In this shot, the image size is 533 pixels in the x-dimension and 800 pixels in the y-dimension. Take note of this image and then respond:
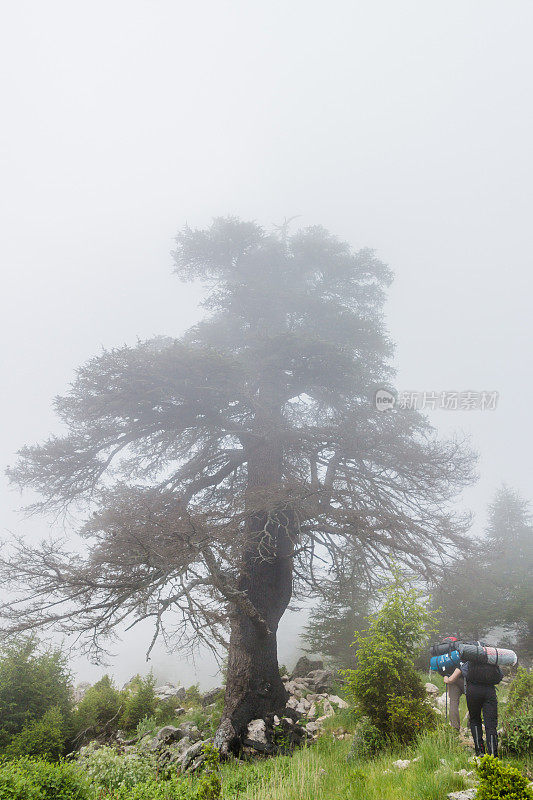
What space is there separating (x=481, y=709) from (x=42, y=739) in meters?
8.96

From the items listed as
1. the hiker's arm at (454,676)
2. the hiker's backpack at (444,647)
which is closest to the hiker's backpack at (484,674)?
the hiker's backpack at (444,647)

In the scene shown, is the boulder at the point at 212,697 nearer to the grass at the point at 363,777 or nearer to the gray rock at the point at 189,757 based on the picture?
the gray rock at the point at 189,757

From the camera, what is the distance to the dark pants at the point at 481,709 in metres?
4.64

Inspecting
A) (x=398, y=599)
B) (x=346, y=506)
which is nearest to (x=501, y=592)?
(x=346, y=506)

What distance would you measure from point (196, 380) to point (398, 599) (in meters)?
6.98

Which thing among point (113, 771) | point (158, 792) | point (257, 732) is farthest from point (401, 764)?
point (113, 771)

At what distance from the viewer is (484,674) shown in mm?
4855

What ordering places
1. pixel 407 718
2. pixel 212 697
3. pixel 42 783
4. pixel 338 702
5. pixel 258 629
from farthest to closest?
pixel 212 697
pixel 338 702
pixel 258 629
pixel 407 718
pixel 42 783

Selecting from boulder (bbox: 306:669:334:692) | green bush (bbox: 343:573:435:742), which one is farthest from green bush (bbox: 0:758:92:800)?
boulder (bbox: 306:669:334:692)

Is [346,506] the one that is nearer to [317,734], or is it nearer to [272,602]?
[272,602]

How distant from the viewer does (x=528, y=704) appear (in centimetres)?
474

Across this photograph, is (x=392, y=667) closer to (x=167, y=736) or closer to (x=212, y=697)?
(x=167, y=736)

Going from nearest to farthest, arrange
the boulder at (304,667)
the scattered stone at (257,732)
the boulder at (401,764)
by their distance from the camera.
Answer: the boulder at (401,764) < the scattered stone at (257,732) < the boulder at (304,667)

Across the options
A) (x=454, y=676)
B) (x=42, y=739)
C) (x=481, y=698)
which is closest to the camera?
(x=481, y=698)
